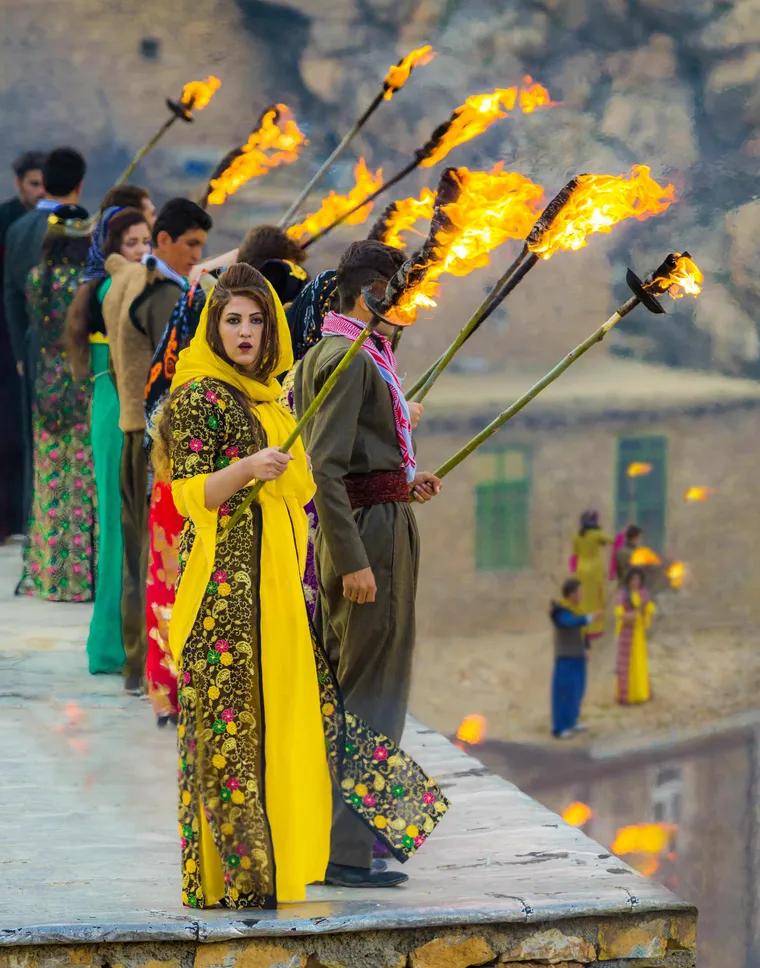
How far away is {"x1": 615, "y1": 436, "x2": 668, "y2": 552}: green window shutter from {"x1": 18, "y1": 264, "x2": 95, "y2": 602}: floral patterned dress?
59.8ft

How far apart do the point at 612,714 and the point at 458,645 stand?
2092mm

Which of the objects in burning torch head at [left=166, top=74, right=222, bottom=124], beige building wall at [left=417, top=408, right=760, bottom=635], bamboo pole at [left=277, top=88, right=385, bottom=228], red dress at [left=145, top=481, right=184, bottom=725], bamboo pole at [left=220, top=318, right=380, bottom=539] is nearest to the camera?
Result: bamboo pole at [left=220, top=318, right=380, bottom=539]

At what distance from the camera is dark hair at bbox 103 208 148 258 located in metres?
6.12

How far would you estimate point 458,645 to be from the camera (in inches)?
968

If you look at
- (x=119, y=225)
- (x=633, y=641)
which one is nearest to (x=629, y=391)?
(x=633, y=641)

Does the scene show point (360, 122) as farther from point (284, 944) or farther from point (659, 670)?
point (659, 670)

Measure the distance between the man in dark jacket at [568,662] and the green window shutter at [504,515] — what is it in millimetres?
799

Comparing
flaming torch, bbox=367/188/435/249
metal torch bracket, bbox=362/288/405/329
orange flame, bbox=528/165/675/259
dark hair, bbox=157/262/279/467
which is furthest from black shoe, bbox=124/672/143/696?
orange flame, bbox=528/165/675/259

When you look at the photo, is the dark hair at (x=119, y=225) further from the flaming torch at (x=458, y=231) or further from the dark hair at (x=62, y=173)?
the flaming torch at (x=458, y=231)

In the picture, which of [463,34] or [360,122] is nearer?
[360,122]

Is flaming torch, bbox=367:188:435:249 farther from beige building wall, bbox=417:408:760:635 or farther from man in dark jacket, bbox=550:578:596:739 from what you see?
man in dark jacket, bbox=550:578:596:739

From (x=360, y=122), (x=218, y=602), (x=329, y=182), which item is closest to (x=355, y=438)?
(x=218, y=602)

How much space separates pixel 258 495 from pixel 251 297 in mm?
396

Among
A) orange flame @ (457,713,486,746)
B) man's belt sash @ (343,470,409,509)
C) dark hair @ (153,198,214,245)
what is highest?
dark hair @ (153,198,214,245)
